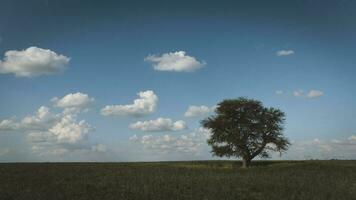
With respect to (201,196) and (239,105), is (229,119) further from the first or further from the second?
(201,196)

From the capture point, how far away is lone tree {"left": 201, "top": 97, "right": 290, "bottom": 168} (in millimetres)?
76125

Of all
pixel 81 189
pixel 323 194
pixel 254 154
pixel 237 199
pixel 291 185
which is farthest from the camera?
pixel 254 154

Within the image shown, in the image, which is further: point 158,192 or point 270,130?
point 270,130

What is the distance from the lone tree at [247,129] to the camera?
76.1 metres

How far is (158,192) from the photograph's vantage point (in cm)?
3184

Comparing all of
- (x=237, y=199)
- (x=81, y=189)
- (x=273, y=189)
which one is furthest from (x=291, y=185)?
(x=81, y=189)

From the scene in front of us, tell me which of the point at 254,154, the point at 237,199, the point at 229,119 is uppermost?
the point at 229,119

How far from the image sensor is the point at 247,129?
7562 cm

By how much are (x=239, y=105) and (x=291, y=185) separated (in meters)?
40.3

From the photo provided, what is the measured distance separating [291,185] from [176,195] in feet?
35.2

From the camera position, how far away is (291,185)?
37.2 metres

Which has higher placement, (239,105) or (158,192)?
(239,105)

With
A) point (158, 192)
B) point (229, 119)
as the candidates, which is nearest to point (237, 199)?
point (158, 192)

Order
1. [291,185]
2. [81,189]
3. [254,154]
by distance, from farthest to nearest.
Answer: [254,154]
[291,185]
[81,189]
